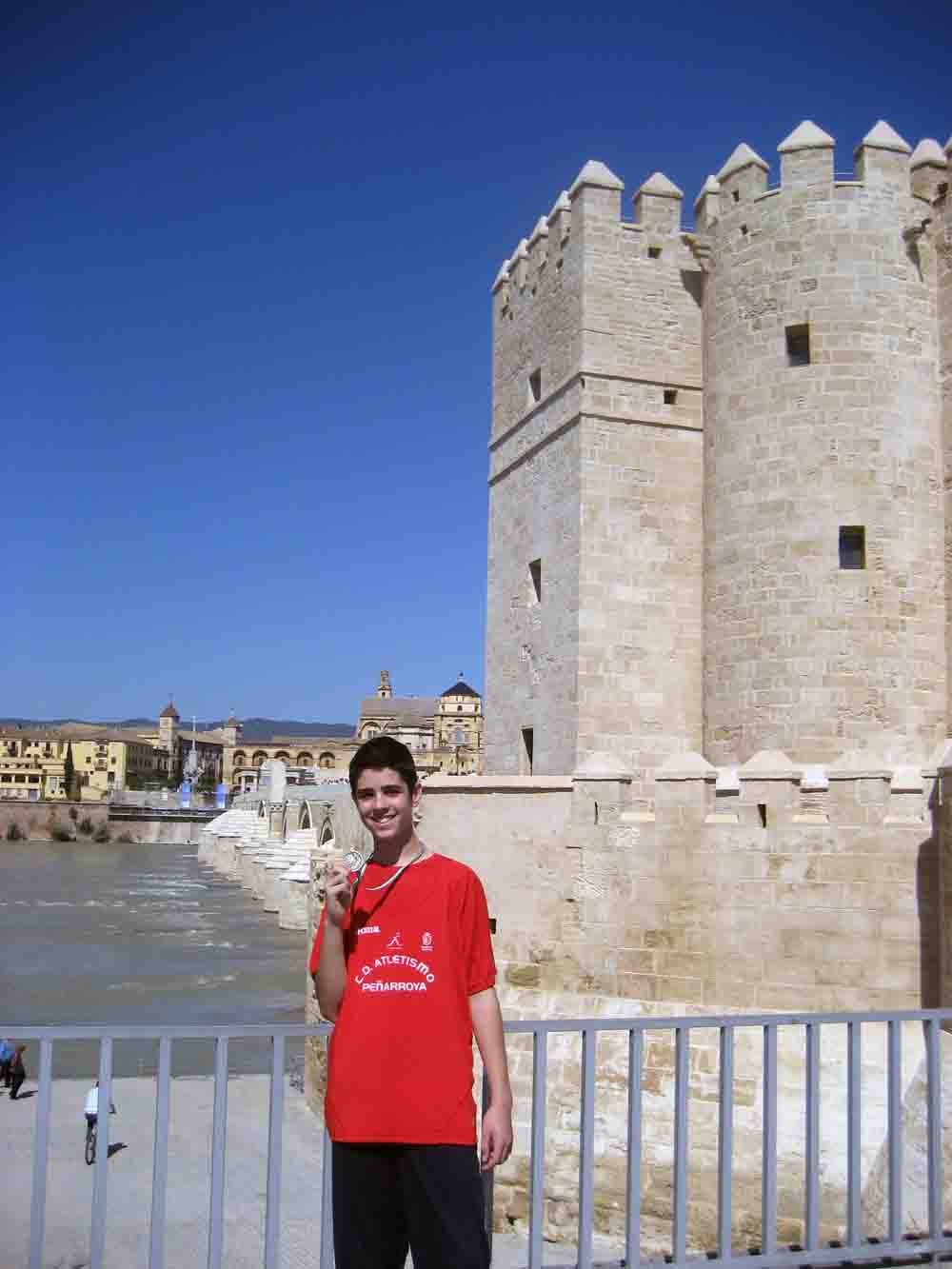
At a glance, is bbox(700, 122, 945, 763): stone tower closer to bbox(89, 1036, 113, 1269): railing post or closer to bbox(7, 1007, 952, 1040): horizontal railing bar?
bbox(7, 1007, 952, 1040): horizontal railing bar

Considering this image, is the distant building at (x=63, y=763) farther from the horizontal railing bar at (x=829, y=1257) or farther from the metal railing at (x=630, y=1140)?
the horizontal railing bar at (x=829, y=1257)

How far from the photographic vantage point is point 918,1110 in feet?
23.0

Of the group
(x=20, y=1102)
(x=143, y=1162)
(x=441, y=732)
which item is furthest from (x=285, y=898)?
(x=441, y=732)

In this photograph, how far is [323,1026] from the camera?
145 inches

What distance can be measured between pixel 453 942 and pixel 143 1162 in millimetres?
10212

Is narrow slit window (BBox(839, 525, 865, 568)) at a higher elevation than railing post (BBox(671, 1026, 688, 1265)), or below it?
higher

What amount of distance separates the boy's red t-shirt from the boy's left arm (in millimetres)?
45

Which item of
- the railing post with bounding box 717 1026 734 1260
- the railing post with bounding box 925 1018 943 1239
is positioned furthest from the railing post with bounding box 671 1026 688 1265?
the railing post with bounding box 925 1018 943 1239

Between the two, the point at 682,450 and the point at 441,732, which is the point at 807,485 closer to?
the point at 682,450

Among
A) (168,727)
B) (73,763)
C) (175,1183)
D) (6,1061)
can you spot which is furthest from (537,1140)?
(168,727)

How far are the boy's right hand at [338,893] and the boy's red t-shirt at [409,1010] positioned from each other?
4cm

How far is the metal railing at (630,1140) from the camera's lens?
3.58 meters

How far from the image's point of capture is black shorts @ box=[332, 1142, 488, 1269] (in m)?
3.10

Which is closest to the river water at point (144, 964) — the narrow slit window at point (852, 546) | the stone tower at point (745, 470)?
the stone tower at point (745, 470)
